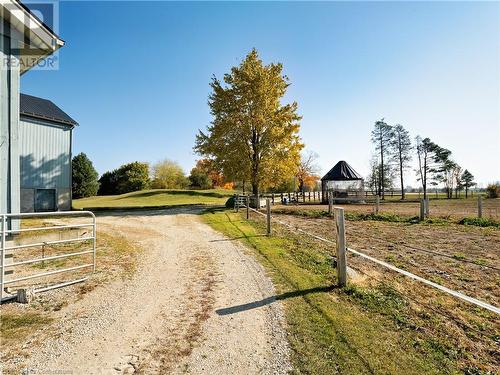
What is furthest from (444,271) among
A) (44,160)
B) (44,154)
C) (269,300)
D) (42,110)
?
(42,110)

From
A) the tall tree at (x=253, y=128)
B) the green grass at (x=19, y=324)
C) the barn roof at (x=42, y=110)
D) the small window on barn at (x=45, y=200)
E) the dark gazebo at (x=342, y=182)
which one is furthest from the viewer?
the dark gazebo at (x=342, y=182)

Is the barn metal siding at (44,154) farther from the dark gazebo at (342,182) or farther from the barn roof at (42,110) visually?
the dark gazebo at (342,182)

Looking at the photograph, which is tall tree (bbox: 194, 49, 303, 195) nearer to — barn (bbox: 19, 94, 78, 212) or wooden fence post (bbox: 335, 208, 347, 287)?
barn (bbox: 19, 94, 78, 212)

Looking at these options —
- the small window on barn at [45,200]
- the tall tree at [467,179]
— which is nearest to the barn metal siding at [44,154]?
the small window on barn at [45,200]

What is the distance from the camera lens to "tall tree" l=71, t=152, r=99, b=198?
41.7 meters

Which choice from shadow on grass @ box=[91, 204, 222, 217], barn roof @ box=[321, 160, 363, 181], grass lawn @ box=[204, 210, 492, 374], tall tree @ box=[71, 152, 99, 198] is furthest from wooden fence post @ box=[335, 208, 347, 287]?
tall tree @ box=[71, 152, 99, 198]

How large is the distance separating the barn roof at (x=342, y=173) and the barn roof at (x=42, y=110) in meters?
26.7

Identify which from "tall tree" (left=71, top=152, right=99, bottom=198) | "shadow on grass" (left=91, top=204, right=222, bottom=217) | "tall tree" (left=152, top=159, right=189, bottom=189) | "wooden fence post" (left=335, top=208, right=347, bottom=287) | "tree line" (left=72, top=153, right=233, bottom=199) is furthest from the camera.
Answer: "tall tree" (left=152, top=159, right=189, bottom=189)

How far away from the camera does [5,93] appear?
6.68 metres

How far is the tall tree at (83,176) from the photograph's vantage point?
4166 centimetres

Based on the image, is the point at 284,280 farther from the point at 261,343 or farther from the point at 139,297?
the point at 139,297

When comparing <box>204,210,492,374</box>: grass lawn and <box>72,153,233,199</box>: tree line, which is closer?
<box>204,210,492,374</box>: grass lawn

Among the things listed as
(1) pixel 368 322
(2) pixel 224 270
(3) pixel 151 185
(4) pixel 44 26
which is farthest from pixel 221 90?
(3) pixel 151 185

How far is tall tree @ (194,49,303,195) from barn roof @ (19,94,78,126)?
1040cm
